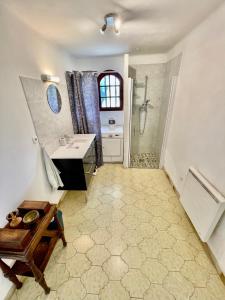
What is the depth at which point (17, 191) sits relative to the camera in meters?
1.36

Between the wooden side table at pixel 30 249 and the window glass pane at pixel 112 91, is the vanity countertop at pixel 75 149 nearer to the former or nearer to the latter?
the wooden side table at pixel 30 249

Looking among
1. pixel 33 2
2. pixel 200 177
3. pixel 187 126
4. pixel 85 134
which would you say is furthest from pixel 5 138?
pixel 187 126

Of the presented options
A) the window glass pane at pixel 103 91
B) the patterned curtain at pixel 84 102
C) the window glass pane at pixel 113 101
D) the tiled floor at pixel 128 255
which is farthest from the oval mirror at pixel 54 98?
the tiled floor at pixel 128 255

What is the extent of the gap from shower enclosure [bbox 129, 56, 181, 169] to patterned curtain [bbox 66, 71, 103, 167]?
2.35ft

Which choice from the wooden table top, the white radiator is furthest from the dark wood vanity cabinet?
the white radiator

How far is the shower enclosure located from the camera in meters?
2.91

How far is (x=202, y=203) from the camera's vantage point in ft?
4.67

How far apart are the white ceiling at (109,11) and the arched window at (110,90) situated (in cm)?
96

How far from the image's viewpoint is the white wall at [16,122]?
1215mm

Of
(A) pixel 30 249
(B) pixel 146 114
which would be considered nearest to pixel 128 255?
(A) pixel 30 249

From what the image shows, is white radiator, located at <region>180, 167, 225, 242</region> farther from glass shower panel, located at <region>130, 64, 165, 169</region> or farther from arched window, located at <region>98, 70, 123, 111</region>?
arched window, located at <region>98, 70, 123, 111</region>

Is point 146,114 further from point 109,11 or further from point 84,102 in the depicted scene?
point 109,11

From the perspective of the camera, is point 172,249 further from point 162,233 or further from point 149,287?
point 149,287

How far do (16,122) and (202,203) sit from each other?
2025mm
